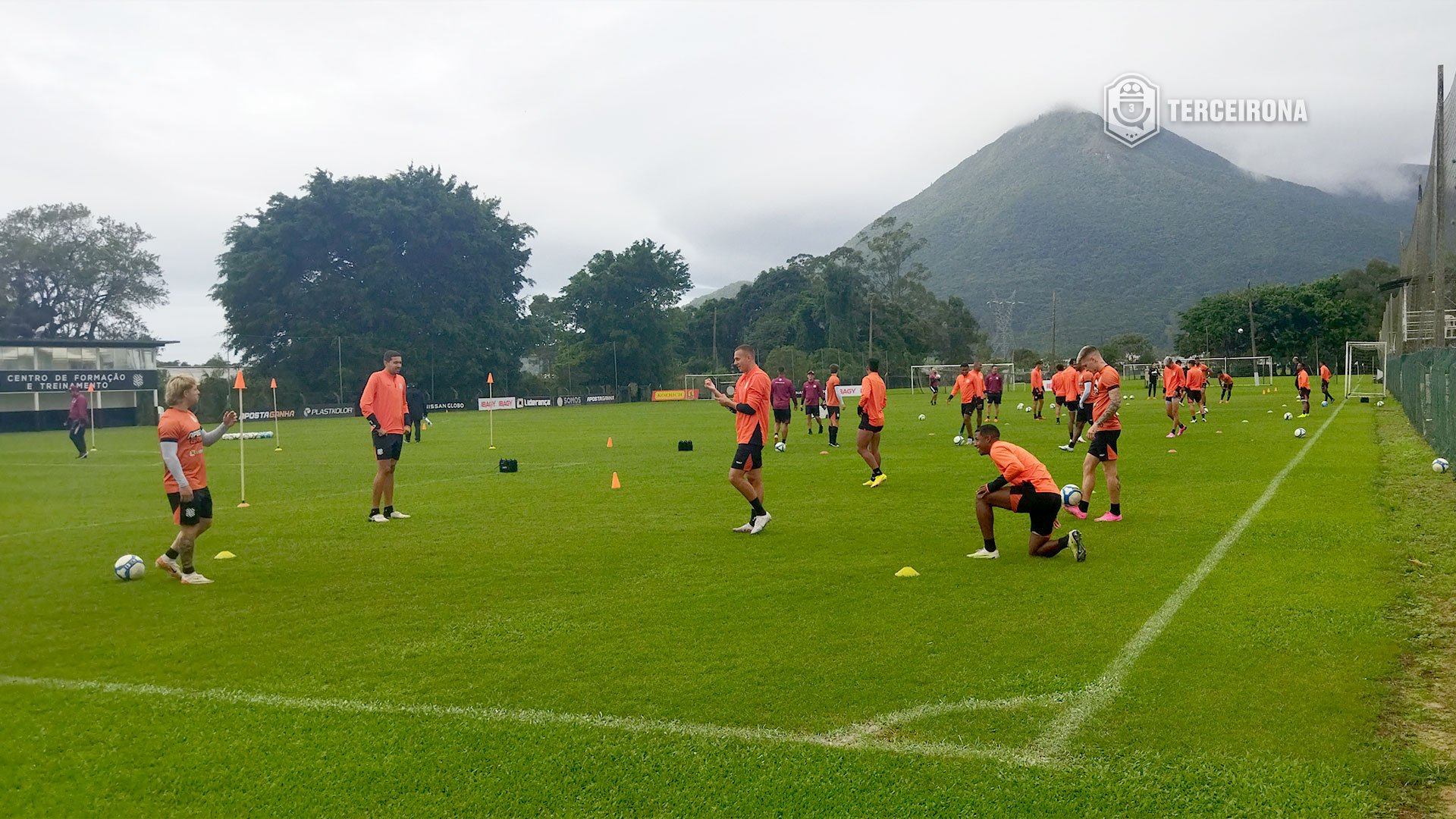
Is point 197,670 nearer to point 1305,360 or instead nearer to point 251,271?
point 251,271

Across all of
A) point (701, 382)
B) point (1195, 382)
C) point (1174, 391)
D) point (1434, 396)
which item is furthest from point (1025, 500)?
point (701, 382)

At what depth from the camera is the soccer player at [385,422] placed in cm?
1280

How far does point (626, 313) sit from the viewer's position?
288ft

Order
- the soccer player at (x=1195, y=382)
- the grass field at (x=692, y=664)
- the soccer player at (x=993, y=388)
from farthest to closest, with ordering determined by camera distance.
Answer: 1. the soccer player at (x=1195, y=382)
2. the soccer player at (x=993, y=388)
3. the grass field at (x=692, y=664)

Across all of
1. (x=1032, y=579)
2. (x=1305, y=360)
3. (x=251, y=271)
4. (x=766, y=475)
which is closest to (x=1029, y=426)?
(x=766, y=475)

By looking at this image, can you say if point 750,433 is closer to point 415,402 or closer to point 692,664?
point 692,664

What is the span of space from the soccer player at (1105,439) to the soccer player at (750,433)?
3868mm

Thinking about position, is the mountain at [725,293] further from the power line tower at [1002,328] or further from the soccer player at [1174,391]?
the soccer player at [1174,391]

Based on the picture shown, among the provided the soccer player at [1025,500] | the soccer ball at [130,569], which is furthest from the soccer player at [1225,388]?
the soccer ball at [130,569]

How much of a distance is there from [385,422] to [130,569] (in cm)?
413

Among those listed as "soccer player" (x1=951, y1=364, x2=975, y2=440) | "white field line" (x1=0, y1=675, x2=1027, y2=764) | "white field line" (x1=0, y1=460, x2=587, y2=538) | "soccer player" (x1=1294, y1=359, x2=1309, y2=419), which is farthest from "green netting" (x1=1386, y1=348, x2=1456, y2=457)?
"white field line" (x1=0, y1=460, x2=587, y2=538)

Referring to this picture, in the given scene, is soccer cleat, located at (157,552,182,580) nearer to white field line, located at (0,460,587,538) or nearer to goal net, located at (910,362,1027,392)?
white field line, located at (0,460,587,538)

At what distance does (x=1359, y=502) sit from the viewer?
41.9ft

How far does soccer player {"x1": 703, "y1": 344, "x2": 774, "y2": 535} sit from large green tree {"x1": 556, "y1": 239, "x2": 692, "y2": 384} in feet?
239
